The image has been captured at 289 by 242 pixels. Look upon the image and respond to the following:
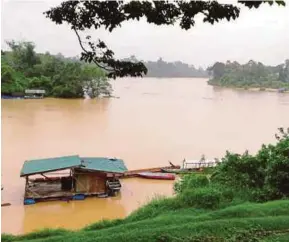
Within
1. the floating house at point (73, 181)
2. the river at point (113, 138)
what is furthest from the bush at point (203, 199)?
the floating house at point (73, 181)

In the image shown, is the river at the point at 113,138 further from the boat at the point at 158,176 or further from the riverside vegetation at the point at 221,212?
the riverside vegetation at the point at 221,212

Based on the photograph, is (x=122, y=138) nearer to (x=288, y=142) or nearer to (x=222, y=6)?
(x=288, y=142)

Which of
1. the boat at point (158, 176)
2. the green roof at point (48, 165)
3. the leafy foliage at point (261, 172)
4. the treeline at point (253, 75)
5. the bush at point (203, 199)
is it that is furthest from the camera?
the treeline at point (253, 75)

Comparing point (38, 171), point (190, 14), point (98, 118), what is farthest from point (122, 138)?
point (190, 14)

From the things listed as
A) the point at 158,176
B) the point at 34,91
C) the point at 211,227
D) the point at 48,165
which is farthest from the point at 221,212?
the point at 34,91

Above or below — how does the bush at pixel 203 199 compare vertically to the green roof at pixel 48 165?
above

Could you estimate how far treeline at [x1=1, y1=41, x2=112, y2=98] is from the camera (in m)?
17.1

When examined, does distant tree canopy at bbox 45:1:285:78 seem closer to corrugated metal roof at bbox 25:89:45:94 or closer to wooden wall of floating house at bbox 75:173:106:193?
wooden wall of floating house at bbox 75:173:106:193

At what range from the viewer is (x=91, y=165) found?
605 cm

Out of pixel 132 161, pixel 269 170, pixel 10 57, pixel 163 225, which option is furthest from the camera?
pixel 10 57

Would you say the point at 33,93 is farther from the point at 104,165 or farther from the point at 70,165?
the point at 70,165

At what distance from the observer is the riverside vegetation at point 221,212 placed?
251cm

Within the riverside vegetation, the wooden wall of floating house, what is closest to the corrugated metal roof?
the wooden wall of floating house

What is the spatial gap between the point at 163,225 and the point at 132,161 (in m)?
5.19
